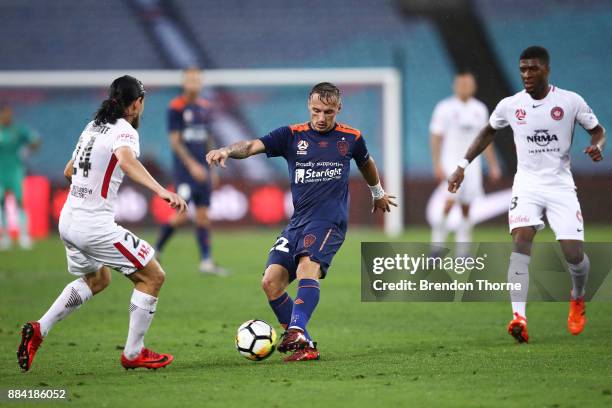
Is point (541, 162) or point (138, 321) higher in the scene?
point (541, 162)

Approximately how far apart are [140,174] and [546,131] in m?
3.40

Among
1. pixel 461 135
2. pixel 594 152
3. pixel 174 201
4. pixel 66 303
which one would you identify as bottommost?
pixel 66 303

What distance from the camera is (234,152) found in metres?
7.04

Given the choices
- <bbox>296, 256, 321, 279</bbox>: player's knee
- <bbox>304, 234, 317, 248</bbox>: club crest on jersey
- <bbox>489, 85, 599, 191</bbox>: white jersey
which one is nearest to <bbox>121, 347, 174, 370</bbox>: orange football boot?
<bbox>296, 256, 321, 279</bbox>: player's knee

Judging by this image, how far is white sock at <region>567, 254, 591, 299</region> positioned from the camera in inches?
327

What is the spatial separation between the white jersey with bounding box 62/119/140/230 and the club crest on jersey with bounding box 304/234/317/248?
1.39 metres

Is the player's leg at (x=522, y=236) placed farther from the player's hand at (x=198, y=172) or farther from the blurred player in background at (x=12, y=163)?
the blurred player in background at (x=12, y=163)

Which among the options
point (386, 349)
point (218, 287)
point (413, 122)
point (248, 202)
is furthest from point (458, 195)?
point (413, 122)

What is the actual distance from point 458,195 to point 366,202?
279 inches

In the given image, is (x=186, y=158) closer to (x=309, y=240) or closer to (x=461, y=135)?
(x=461, y=135)

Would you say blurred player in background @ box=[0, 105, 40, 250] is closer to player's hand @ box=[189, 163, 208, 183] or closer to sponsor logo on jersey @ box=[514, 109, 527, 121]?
player's hand @ box=[189, 163, 208, 183]

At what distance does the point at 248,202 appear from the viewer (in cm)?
2080

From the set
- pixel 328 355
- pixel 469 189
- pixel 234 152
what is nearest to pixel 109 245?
pixel 234 152

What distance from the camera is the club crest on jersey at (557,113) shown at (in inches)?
314
